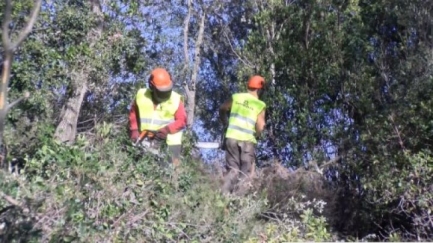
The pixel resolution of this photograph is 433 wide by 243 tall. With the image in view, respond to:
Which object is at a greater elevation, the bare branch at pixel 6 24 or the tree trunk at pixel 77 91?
the bare branch at pixel 6 24

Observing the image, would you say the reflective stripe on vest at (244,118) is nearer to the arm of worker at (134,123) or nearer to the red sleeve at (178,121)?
the red sleeve at (178,121)

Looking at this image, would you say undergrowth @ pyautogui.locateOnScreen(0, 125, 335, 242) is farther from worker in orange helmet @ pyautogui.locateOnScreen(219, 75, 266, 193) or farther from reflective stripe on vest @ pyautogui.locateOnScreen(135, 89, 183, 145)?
worker in orange helmet @ pyautogui.locateOnScreen(219, 75, 266, 193)

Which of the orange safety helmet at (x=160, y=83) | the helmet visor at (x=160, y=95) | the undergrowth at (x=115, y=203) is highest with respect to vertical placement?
the orange safety helmet at (x=160, y=83)

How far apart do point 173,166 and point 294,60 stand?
5.58 m

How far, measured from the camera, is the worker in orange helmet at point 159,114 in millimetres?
8836

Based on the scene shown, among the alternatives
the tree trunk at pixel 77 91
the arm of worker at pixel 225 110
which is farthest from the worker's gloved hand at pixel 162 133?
the tree trunk at pixel 77 91

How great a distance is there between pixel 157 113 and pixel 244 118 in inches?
52.3

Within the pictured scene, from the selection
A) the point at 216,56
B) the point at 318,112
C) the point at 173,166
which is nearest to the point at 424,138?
the point at 318,112

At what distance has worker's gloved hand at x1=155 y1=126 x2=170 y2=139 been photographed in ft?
28.9

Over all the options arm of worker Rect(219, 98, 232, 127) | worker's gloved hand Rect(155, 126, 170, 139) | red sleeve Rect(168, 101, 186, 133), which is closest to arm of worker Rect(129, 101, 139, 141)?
worker's gloved hand Rect(155, 126, 170, 139)

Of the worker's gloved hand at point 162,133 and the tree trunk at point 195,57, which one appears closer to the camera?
the worker's gloved hand at point 162,133

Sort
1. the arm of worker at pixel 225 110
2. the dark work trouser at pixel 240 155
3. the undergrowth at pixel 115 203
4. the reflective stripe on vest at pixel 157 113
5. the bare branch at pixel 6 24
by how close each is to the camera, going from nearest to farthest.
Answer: the bare branch at pixel 6 24, the undergrowth at pixel 115 203, the reflective stripe on vest at pixel 157 113, the dark work trouser at pixel 240 155, the arm of worker at pixel 225 110

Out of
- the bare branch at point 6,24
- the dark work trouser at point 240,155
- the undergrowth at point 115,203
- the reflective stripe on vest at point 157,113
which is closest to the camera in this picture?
the bare branch at point 6,24

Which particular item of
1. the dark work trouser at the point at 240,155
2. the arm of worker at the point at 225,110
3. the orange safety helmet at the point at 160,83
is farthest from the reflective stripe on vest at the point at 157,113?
the arm of worker at the point at 225,110
